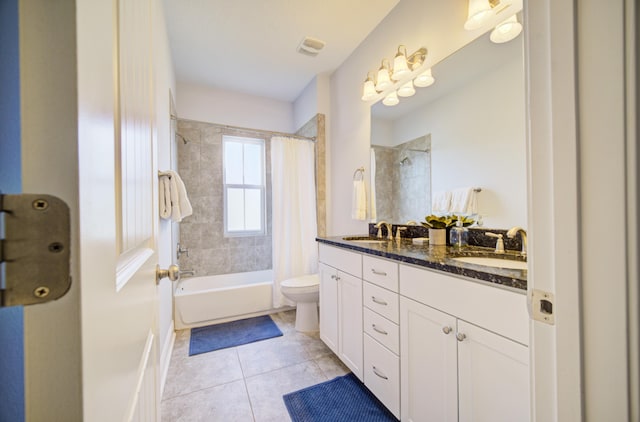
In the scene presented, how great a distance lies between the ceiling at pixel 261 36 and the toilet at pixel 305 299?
222 cm

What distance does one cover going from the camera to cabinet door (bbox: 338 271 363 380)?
5.03 feet

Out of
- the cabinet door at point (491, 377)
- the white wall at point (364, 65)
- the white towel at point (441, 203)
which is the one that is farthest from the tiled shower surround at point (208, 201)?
the cabinet door at point (491, 377)

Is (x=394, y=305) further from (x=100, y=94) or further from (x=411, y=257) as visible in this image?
(x=100, y=94)

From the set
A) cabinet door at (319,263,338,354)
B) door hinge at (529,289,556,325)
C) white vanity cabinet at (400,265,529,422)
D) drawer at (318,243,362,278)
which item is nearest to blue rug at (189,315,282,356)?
cabinet door at (319,263,338,354)

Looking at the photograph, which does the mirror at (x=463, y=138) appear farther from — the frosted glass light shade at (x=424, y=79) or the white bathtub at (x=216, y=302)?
the white bathtub at (x=216, y=302)

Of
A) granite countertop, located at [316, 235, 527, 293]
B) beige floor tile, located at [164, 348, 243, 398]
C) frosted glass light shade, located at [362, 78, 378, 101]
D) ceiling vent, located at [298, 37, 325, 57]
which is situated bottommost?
beige floor tile, located at [164, 348, 243, 398]

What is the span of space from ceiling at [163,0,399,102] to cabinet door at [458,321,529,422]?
7.36 ft

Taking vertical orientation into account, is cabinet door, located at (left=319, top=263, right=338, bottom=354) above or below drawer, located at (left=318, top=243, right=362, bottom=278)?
below

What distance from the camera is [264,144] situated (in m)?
3.38

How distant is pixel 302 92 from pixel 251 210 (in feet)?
5.50

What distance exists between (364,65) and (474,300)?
214 cm

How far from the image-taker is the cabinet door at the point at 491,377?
786mm

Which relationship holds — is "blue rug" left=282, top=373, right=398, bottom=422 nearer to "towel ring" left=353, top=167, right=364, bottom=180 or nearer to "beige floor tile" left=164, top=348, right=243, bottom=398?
"beige floor tile" left=164, top=348, right=243, bottom=398

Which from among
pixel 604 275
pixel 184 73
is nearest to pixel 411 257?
pixel 604 275
